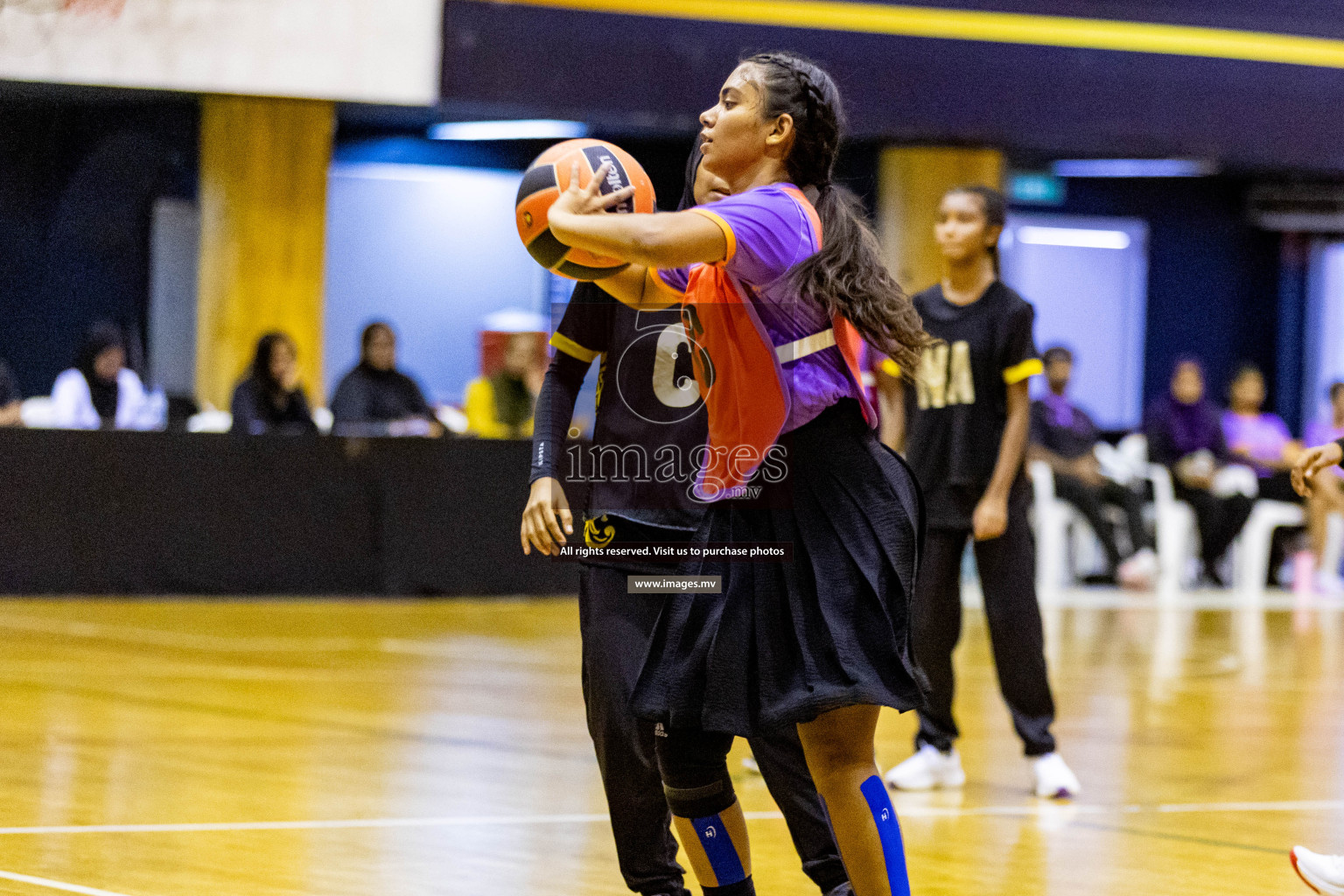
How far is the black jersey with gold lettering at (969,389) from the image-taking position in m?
5.48

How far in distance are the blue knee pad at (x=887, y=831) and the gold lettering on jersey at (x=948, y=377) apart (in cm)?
270

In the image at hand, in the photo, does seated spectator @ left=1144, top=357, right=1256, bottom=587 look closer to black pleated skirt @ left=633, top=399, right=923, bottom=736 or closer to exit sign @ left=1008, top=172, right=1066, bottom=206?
exit sign @ left=1008, top=172, right=1066, bottom=206

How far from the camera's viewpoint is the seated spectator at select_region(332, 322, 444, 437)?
423 inches

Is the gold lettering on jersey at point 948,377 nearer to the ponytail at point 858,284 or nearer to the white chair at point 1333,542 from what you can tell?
the ponytail at point 858,284

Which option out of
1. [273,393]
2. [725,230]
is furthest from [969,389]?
[273,393]

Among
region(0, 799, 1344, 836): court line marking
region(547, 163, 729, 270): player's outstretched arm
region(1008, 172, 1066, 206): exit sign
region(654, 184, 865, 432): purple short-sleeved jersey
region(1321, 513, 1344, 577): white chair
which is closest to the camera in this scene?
region(547, 163, 729, 270): player's outstretched arm

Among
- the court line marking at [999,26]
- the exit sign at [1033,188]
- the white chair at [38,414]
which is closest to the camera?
the white chair at [38,414]

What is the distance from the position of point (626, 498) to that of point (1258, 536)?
424 inches

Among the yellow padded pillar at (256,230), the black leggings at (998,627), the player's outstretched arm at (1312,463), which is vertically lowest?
the black leggings at (998,627)

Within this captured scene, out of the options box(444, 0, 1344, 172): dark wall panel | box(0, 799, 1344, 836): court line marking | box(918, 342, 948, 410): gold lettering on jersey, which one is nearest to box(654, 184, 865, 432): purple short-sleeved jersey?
box(0, 799, 1344, 836): court line marking

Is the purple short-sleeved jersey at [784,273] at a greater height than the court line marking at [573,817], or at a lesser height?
greater

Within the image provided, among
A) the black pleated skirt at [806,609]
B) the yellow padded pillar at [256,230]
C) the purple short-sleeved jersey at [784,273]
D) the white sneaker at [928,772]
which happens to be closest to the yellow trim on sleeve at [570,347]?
the purple short-sleeved jersey at [784,273]

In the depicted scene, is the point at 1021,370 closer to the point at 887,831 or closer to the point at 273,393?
the point at 887,831

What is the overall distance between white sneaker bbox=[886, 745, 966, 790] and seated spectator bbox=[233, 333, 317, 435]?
5.95m
